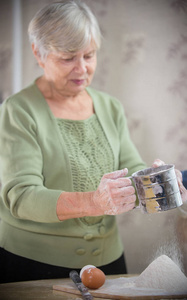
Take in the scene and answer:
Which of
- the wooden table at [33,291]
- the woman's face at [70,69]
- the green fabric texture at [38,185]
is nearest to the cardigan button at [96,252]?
the green fabric texture at [38,185]

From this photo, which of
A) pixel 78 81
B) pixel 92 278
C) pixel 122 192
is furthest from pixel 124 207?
pixel 78 81

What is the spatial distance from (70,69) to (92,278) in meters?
0.48

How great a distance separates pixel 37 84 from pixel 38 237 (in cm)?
39

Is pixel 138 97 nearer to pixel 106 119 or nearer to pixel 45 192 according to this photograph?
pixel 106 119

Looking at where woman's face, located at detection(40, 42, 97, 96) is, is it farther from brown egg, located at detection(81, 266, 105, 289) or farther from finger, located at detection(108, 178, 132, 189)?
brown egg, located at detection(81, 266, 105, 289)

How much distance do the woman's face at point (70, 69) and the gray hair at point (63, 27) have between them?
0.02 meters

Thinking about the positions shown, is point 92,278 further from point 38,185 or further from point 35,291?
point 38,185

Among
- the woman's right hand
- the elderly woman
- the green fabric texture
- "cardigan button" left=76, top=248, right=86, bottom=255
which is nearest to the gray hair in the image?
the elderly woman

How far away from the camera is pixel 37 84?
1.03 meters

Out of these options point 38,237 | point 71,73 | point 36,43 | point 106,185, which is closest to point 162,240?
point 106,185

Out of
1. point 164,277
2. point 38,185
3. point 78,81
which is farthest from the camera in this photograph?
point 78,81

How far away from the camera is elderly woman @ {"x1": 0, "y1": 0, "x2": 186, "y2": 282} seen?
89 cm

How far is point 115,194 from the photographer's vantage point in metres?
0.76

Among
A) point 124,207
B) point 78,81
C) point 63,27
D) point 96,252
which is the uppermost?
point 63,27
